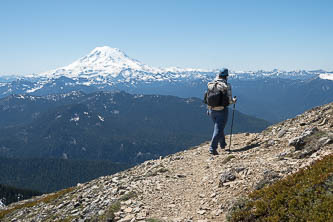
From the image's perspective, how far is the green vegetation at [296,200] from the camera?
784cm

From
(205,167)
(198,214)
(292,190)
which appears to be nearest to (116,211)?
(198,214)

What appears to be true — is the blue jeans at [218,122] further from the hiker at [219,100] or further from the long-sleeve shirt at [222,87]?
the long-sleeve shirt at [222,87]

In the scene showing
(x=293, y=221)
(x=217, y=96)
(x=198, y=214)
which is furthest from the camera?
(x=217, y=96)

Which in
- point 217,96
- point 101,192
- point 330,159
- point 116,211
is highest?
point 217,96

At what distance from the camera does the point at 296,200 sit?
8.48m

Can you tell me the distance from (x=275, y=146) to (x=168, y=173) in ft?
20.5

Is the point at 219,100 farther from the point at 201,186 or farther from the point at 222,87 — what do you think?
the point at 201,186

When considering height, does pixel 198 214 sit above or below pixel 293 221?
below

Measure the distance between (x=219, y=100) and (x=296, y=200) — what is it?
10.00 metres

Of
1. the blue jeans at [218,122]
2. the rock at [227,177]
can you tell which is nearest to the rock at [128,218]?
the rock at [227,177]

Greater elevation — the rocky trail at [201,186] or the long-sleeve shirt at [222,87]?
the long-sleeve shirt at [222,87]

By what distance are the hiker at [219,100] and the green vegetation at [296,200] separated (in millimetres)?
8351

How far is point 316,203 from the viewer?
8.00 m

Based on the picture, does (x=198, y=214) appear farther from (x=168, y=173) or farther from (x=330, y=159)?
(x=168, y=173)
